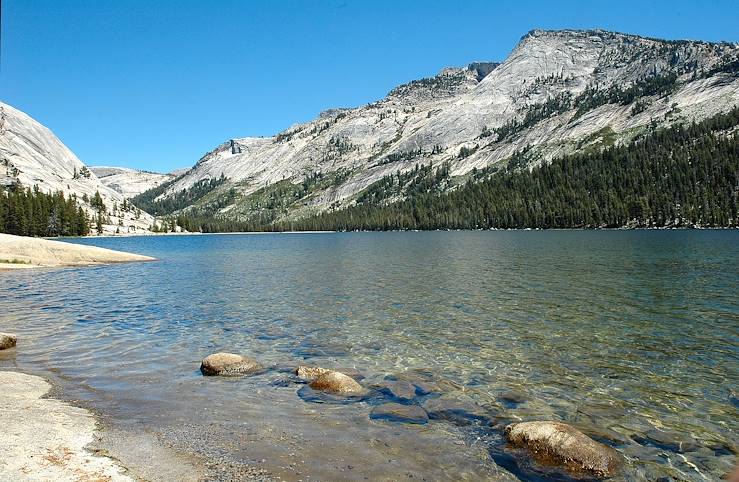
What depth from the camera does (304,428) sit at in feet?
42.4

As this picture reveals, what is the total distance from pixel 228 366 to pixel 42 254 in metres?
61.4

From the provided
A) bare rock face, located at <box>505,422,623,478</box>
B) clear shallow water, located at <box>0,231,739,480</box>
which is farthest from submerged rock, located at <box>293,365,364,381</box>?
bare rock face, located at <box>505,422,623,478</box>

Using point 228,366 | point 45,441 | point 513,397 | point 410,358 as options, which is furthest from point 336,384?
point 45,441

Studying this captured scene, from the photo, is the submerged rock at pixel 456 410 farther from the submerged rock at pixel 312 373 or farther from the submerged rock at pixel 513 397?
the submerged rock at pixel 312 373

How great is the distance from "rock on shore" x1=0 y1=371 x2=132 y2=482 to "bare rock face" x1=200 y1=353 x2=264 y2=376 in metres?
5.18

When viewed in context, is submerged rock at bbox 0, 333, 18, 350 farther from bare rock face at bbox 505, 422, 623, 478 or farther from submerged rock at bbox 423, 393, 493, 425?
bare rock face at bbox 505, 422, 623, 478

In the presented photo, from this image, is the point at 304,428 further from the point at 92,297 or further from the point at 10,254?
the point at 10,254

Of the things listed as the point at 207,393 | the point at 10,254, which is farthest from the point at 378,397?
the point at 10,254

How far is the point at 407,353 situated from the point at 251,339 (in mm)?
8675

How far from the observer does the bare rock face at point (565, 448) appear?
1087cm

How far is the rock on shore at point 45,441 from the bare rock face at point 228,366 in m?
5.18

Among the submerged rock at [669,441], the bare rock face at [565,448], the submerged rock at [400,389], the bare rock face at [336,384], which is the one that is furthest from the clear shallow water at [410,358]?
the submerged rock at [400,389]

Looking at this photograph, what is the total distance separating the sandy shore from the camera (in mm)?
61500

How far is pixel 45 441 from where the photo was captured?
10.9 metres
